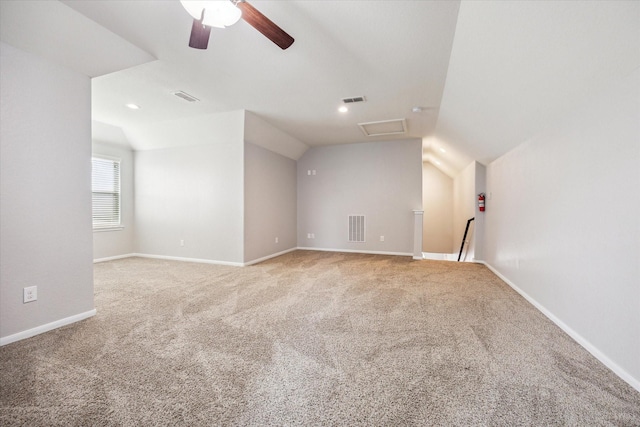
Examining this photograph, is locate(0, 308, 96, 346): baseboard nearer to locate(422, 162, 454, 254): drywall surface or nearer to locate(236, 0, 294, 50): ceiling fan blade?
locate(236, 0, 294, 50): ceiling fan blade

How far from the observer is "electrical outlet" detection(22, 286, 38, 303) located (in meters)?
2.20

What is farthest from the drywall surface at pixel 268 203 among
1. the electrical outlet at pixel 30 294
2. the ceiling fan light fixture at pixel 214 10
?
the ceiling fan light fixture at pixel 214 10

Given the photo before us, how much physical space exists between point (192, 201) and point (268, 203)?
4.87 ft

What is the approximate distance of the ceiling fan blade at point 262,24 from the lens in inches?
66.8

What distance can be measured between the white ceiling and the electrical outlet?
1.96 m

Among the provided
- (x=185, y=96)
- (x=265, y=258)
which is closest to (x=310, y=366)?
(x=185, y=96)

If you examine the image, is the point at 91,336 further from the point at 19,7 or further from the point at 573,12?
the point at 573,12

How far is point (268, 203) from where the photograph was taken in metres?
5.68

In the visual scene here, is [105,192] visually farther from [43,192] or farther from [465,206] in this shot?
[465,206]

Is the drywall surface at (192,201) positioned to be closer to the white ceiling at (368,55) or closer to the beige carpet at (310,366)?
the white ceiling at (368,55)

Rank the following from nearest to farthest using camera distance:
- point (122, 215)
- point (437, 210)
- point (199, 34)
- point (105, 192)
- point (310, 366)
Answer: point (310, 366) < point (199, 34) < point (105, 192) < point (122, 215) < point (437, 210)

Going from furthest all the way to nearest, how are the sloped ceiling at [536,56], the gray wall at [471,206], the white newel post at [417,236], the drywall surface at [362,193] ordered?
the drywall surface at [362,193] → the white newel post at [417,236] → the gray wall at [471,206] → the sloped ceiling at [536,56]

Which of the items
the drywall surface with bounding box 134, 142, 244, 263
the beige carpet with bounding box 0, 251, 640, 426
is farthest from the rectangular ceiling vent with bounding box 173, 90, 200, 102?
the beige carpet with bounding box 0, 251, 640, 426

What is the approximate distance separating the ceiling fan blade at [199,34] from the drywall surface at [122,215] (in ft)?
15.2
